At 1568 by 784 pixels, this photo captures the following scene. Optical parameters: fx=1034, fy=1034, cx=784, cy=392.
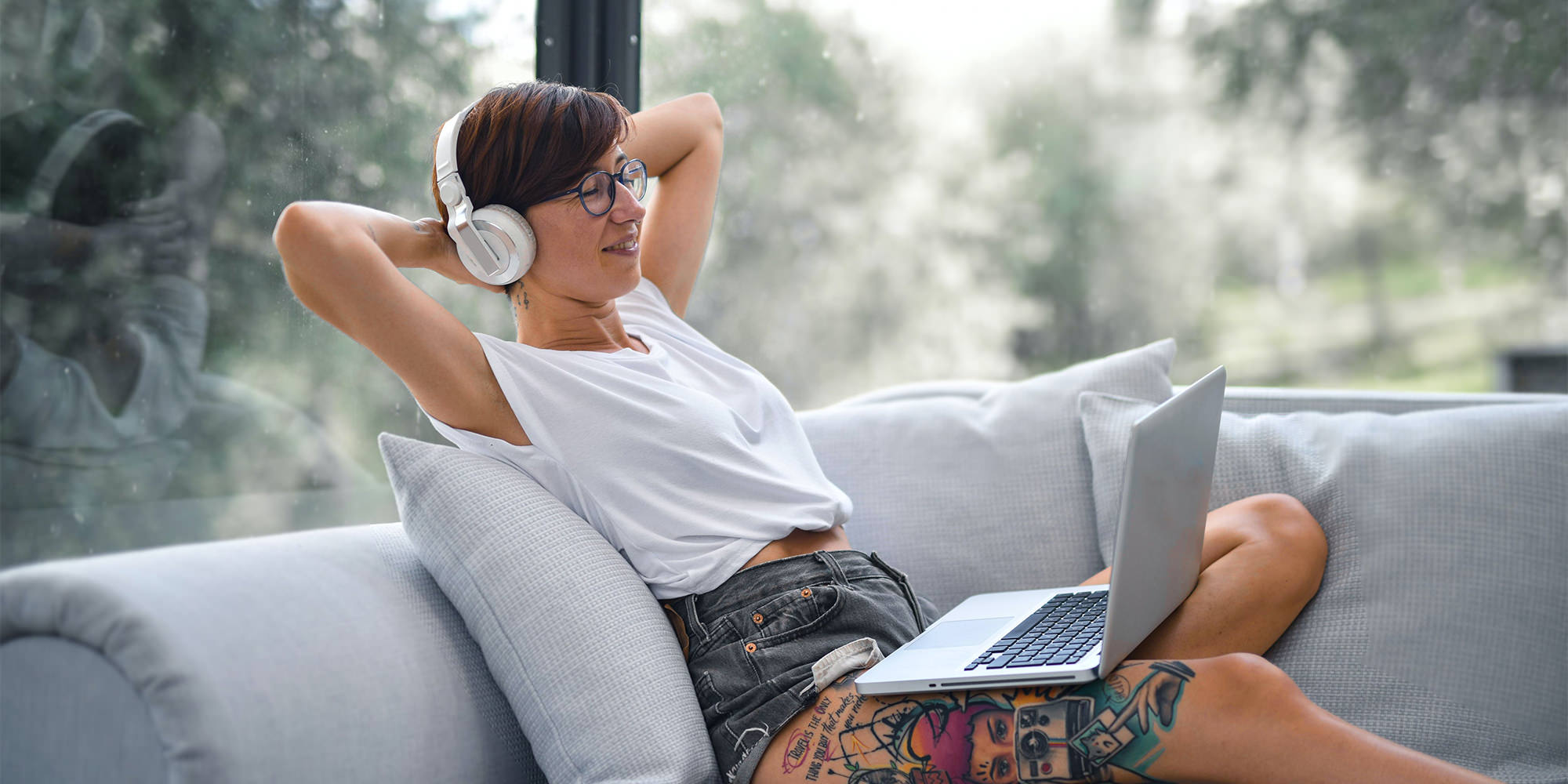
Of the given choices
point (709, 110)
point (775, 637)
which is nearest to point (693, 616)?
point (775, 637)

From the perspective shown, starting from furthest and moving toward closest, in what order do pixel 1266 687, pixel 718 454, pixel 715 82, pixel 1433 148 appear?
1. pixel 1433 148
2. pixel 715 82
3. pixel 718 454
4. pixel 1266 687

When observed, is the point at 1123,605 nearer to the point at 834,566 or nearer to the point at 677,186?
the point at 834,566

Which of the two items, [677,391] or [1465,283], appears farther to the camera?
[1465,283]

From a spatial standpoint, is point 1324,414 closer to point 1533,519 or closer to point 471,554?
point 1533,519

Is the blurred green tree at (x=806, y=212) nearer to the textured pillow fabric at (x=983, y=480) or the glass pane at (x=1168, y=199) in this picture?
the glass pane at (x=1168, y=199)

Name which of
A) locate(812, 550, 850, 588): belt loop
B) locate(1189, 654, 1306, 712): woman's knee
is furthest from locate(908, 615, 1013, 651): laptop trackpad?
locate(1189, 654, 1306, 712): woman's knee

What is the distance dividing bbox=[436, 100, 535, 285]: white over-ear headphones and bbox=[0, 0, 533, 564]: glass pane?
12.8 inches

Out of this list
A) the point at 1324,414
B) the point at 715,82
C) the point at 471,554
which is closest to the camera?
the point at 471,554

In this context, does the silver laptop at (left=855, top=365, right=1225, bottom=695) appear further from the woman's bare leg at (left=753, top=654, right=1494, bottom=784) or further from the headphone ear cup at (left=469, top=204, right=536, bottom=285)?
the headphone ear cup at (left=469, top=204, right=536, bottom=285)

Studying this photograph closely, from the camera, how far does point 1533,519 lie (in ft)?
4.30

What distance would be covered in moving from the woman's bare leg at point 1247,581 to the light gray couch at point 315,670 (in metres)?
0.07

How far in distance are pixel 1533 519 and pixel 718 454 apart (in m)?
1.04

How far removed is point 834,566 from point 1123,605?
363 mm

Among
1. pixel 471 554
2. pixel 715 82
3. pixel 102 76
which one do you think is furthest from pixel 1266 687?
pixel 715 82
